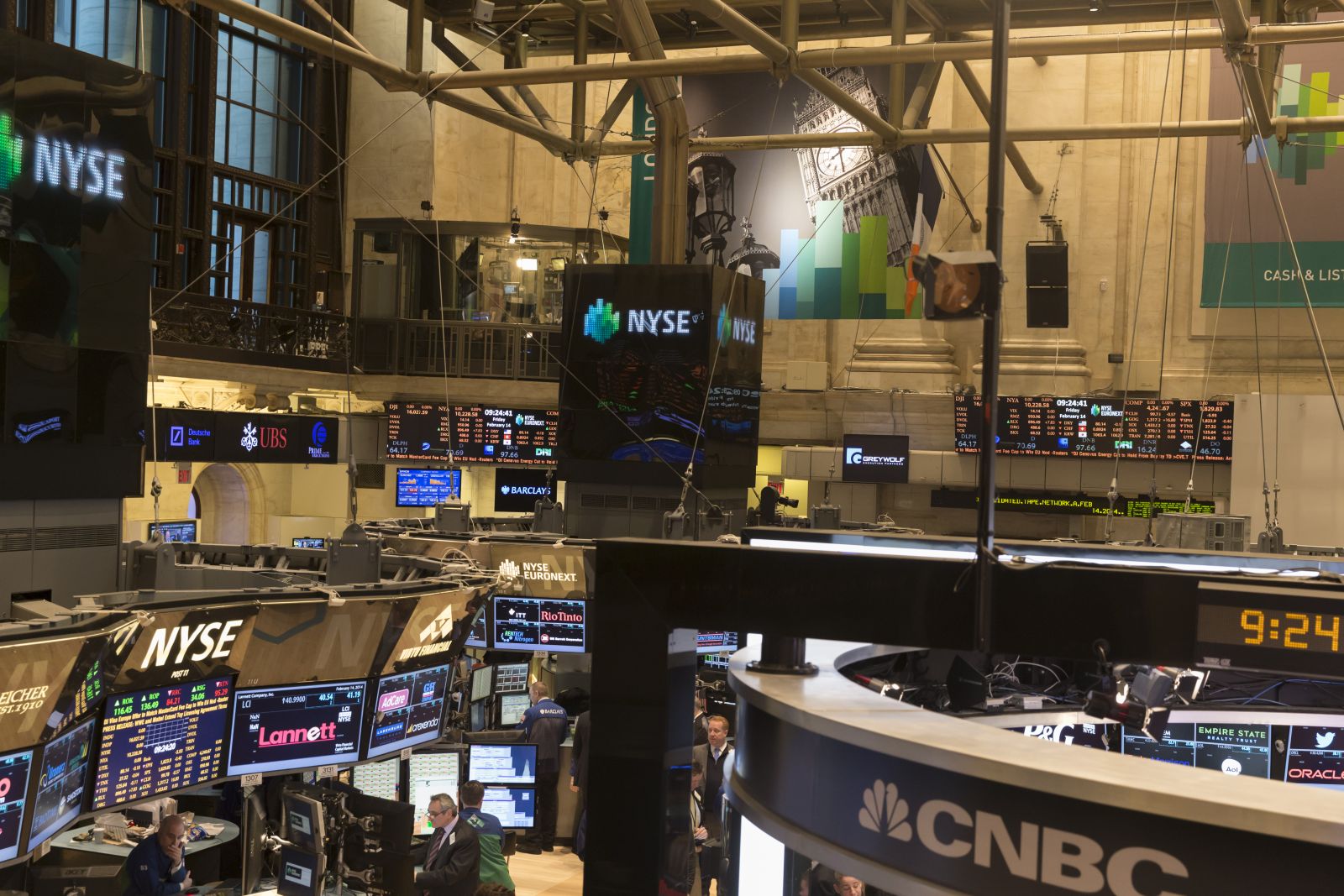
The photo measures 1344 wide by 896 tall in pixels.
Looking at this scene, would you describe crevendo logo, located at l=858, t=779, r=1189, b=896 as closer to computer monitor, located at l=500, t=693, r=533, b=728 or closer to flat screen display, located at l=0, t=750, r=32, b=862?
flat screen display, located at l=0, t=750, r=32, b=862

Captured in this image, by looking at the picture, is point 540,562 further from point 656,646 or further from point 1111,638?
point 1111,638

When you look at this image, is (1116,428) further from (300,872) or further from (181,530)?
(181,530)

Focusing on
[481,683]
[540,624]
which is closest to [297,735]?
[540,624]

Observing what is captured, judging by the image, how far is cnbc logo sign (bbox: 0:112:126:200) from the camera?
9664 mm

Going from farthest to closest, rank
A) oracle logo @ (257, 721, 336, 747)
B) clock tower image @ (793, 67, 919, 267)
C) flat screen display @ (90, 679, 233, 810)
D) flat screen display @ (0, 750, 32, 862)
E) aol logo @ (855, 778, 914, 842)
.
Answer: clock tower image @ (793, 67, 919, 267) < oracle logo @ (257, 721, 336, 747) < flat screen display @ (90, 679, 233, 810) < flat screen display @ (0, 750, 32, 862) < aol logo @ (855, 778, 914, 842)

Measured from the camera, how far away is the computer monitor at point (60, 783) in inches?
241

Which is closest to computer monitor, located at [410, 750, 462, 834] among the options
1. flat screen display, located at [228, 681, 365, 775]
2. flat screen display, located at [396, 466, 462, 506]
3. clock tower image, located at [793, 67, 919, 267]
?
flat screen display, located at [228, 681, 365, 775]

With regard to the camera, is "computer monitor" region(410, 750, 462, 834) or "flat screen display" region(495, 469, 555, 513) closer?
"computer monitor" region(410, 750, 462, 834)

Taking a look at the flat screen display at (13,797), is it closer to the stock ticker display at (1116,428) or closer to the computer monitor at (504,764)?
the computer monitor at (504,764)

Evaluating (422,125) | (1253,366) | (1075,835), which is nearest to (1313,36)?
(1253,366)

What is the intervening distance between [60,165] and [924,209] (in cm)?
987

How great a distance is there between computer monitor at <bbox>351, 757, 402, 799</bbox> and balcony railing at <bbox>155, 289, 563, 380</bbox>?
459 inches

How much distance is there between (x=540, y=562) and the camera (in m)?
12.0

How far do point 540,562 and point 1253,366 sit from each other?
13263 millimetres
